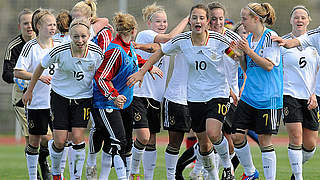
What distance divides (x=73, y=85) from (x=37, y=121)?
1279 millimetres

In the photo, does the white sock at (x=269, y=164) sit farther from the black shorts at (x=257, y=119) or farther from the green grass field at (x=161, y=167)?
the green grass field at (x=161, y=167)

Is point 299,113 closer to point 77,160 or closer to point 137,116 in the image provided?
point 137,116

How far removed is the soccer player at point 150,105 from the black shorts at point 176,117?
0.47ft

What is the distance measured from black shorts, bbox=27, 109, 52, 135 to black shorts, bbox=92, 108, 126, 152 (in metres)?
1.25

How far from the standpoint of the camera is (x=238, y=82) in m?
9.77

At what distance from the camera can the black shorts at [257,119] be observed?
7.67 m

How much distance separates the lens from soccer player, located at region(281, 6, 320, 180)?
8602mm

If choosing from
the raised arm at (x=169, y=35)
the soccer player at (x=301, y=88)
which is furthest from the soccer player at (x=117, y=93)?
the soccer player at (x=301, y=88)

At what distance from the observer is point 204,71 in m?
7.84

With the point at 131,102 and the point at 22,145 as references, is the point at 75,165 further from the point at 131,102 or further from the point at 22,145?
the point at 22,145

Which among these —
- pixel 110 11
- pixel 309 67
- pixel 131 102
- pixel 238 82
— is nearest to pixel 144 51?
pixel 131 102

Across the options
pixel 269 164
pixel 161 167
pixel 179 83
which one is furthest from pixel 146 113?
pixel 161 167

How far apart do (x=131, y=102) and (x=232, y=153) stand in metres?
1.92

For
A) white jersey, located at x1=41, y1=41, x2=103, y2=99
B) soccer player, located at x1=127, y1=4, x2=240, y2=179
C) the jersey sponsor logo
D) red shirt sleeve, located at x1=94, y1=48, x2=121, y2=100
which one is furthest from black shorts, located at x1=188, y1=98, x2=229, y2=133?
white jersey, located at x1=41, y1=41, x2=103, y2=99
